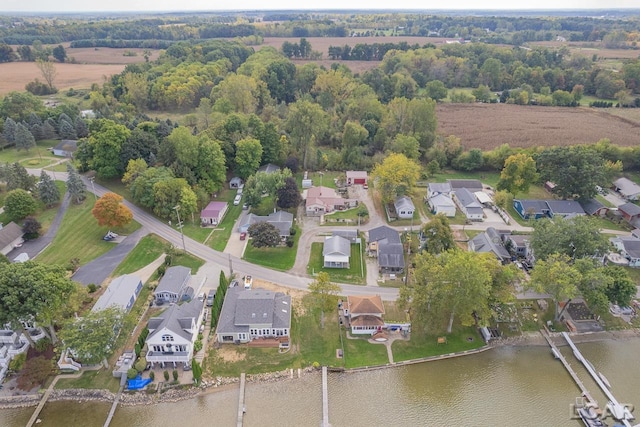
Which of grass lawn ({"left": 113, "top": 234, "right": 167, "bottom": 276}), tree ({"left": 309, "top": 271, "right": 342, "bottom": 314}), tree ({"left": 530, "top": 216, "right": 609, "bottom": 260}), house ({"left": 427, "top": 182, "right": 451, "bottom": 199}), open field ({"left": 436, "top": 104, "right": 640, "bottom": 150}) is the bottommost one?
open field ({"left": 436, "top": 104, "right": 640, "bottom": 150})

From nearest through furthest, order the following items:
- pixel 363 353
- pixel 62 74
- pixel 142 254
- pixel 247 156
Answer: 1. pixel 363 353
2. pixel 142 254
3. pixel 247 156
4. pixel 62 74

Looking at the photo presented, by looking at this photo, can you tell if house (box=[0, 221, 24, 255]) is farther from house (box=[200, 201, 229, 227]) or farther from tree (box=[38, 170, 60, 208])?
house (box=[200, 201, 229, 227])

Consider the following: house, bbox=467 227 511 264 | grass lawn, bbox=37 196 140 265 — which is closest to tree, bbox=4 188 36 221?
grass lawn, bbox=37 196 140 265

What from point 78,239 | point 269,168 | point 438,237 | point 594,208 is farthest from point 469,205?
point 78,239

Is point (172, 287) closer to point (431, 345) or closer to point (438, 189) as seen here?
point (431, 345)

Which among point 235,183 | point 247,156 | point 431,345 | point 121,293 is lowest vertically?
point 235,183

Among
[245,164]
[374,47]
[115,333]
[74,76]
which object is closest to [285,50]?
[374,47]
